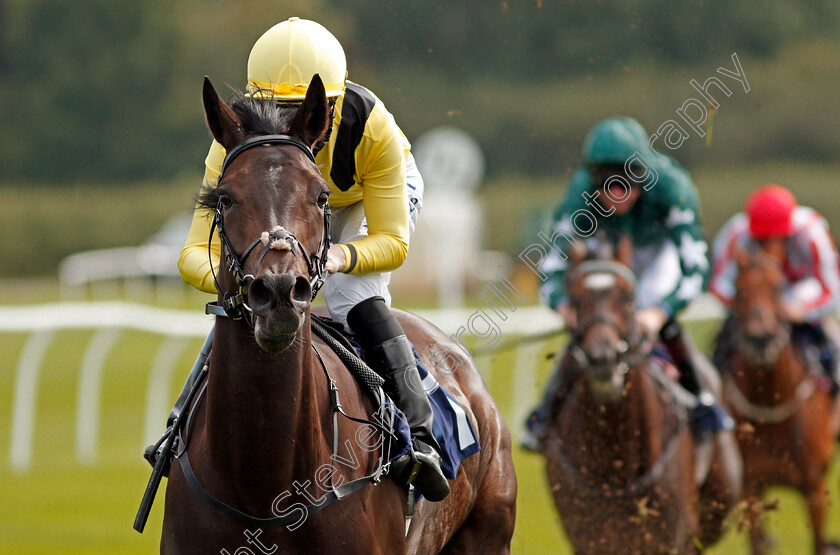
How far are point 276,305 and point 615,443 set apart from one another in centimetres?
320

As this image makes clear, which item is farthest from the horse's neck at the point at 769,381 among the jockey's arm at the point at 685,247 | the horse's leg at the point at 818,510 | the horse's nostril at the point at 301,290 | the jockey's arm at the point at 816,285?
the horse's nostril at the point at 301,290

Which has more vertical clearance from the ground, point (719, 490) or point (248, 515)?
point (719, 490)

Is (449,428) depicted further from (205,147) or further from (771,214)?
(205,147)

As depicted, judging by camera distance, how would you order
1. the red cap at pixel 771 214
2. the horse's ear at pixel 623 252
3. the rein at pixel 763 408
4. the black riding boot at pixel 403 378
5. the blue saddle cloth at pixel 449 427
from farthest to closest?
the red cap at pixel 771 214 → the rein at pixel 763 408 → the horse's ear at pixel 623 252 → the blue saddle cloth at pixel 449 427 → the black riding boot at pixel 403 378

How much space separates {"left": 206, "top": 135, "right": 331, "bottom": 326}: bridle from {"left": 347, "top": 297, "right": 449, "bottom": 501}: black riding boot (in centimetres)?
63

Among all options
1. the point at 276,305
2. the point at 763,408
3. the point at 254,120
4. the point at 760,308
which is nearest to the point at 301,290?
the point at 276,305

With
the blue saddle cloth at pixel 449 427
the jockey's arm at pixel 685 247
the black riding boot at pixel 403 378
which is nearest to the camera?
the black riding boot at pixel 403 378

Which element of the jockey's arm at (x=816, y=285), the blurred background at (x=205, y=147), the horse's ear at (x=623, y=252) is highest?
the blurred background at (x=205, y=147)

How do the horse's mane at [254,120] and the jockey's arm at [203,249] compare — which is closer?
the horse's mane at [254,120]

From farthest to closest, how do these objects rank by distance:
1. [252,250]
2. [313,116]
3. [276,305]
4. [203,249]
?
[203,249] < [313,116] < [252,250] < [276,305]

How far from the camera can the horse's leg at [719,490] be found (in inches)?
239

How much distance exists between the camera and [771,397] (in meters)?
7.01

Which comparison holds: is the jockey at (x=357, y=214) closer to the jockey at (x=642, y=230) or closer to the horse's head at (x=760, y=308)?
the jockey at (x=642, y=230)

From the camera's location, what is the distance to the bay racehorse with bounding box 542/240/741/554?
549 centimetres
